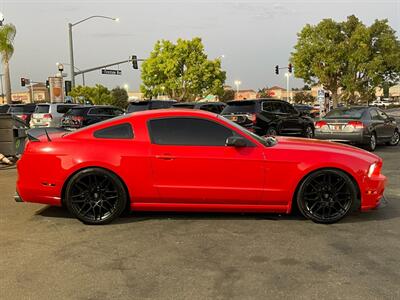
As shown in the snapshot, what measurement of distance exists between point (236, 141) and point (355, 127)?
852 centimetres

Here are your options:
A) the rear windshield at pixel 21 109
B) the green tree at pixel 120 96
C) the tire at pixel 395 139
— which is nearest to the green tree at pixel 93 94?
the green tree at pixel 120 96

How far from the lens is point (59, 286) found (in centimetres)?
374

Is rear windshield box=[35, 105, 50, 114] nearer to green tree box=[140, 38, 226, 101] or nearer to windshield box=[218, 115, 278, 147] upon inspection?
windshield box=[218, 115, 278, 147]

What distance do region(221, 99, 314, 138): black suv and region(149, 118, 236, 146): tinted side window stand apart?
8924mm

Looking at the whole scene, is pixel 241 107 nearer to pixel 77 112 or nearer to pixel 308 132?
pixel 308 132

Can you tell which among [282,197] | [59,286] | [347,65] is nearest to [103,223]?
[59,286]

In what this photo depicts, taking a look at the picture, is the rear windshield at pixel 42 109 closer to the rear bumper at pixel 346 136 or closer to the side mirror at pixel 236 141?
the rear bumper at pixel 346 136

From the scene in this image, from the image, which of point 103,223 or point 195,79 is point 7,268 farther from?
point 195,79

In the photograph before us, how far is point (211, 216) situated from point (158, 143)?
123 centimetres

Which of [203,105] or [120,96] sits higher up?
[120,96]

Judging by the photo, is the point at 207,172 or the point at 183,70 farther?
the point at 183,70

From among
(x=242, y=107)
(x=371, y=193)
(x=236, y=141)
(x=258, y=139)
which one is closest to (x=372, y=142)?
(x=242, y=107)

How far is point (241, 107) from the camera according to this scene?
590 inches

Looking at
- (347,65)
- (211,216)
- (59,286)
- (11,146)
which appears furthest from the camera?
(347,65)
